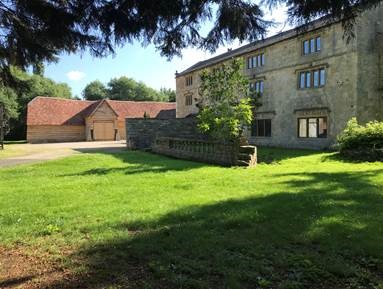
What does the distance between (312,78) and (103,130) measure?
32254 mm

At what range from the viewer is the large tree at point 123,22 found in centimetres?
460

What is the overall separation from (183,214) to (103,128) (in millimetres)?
47793

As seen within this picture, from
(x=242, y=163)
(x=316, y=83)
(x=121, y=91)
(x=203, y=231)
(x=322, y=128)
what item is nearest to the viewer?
(x=203, y=231)

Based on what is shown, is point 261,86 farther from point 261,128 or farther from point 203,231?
point 203,231

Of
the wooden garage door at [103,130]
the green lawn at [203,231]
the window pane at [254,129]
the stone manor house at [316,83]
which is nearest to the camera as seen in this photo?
the green lawn at [203,231]

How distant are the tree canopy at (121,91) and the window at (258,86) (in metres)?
49.0

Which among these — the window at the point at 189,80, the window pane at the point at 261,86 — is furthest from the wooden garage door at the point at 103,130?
the window pane at the point at 261,86

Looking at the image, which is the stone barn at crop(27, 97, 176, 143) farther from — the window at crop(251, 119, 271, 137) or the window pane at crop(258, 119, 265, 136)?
the window pane at crop(258, 119, 265, 136)

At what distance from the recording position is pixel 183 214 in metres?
7.65

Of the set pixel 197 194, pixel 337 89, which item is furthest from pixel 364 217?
pixel 337 89

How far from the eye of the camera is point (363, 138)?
1975cm

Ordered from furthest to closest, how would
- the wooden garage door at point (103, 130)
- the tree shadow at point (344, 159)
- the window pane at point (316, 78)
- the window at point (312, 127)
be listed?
the wooden garage door at point (103, 130), the window pane at point (316, 78), the window at point (312, 127), the tree shadow at point (344, 159)

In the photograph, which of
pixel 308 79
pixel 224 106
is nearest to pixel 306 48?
→ pixel 308 79

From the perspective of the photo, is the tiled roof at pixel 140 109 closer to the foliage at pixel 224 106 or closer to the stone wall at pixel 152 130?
the stone wall at pixel 152 130
